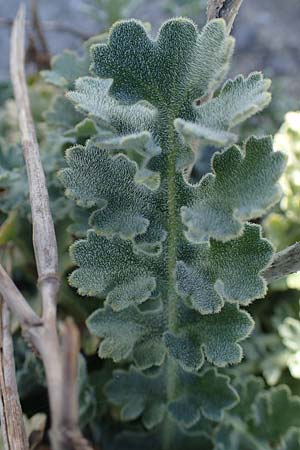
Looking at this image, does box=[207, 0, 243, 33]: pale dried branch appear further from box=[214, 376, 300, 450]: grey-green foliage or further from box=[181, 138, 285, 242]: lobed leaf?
box=[214, 376, 300, 450]: grey-green foliage

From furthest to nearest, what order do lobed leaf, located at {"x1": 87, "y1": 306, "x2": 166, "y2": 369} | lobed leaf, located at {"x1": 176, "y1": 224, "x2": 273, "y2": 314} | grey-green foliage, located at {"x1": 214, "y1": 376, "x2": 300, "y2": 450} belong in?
grey-green foliage, located at {"x1": 214, "y1": 376, "x2": 300, "y2": 450}
lobed leaf, located at {"x1": 87, "y1": 306, "x2": 166, "y2": 369}
lobed leaf, located at {"x1": 176, "y1": 224, "x2": 273, "y2": 314}

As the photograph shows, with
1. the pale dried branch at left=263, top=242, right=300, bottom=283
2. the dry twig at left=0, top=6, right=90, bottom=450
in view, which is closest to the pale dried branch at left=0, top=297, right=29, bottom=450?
the dry twig at left=0, top=6, right=90, bottom=450

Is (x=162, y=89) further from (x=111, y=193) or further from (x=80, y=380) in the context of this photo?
(x=80, y=380)

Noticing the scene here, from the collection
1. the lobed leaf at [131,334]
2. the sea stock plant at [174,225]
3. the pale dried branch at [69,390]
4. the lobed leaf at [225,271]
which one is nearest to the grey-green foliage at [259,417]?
the sea stock plant at [174,225]

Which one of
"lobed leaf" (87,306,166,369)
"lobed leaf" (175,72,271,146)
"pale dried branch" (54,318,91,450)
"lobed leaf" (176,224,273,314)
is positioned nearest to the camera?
"pale dried branch" (54,318,91,450)

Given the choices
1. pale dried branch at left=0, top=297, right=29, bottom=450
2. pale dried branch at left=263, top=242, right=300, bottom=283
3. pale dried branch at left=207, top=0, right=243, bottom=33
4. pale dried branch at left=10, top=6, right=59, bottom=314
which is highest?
pale dried branch at left=207, top=0, right=243, bottom=33

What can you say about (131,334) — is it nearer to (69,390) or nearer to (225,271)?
(225,271)

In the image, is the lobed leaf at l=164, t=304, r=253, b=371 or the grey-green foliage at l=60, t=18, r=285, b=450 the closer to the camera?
the grey-green foliage at l=60, t=18, r=285, b=450
